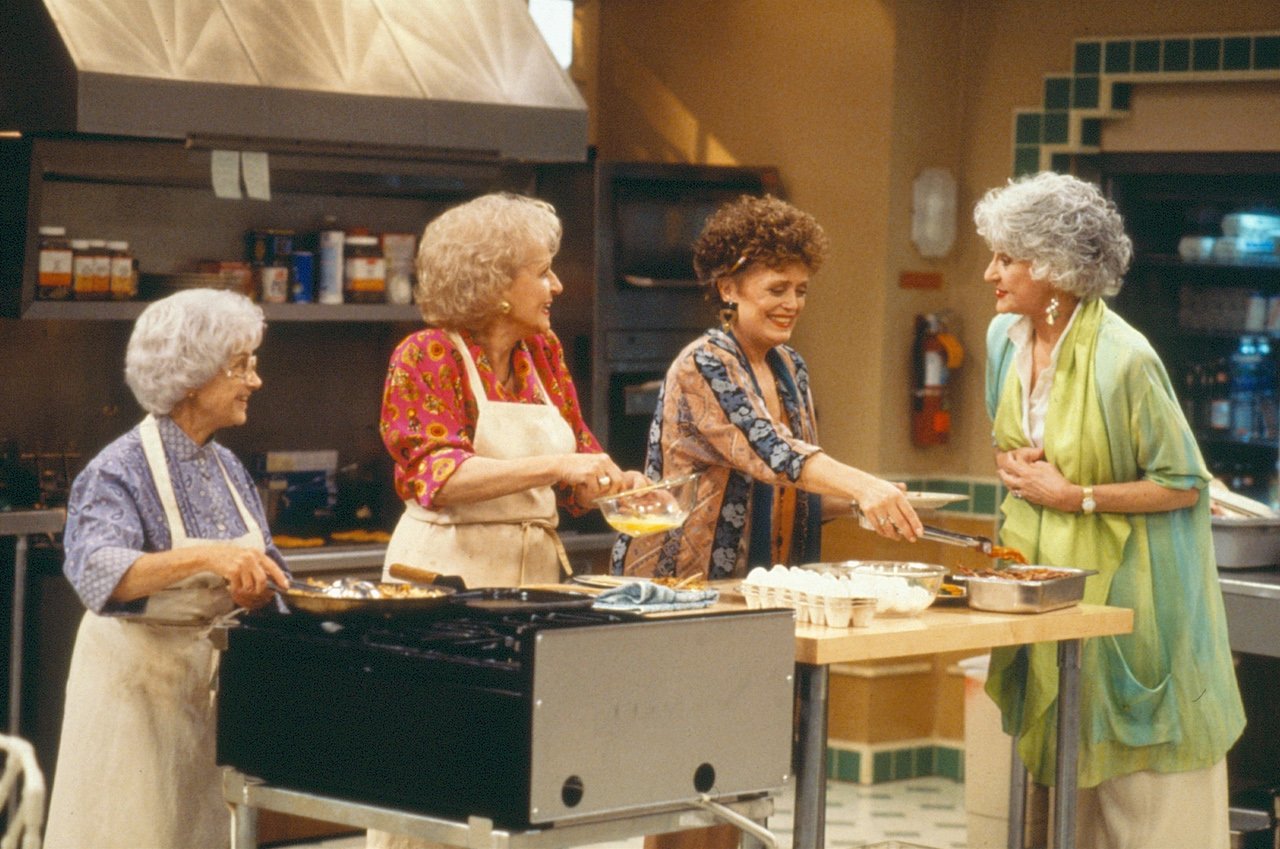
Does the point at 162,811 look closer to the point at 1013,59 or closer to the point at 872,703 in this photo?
the point at 872,703

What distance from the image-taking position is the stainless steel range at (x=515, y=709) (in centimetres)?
302

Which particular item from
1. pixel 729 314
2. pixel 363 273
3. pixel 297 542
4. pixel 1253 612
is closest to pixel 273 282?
pixel 363 273

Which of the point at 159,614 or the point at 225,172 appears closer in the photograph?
the point at 159,614

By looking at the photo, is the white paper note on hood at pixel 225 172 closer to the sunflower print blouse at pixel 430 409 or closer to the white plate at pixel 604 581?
the sunflower print blouse at pixel 430 409

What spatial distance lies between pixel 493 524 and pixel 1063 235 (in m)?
1.31

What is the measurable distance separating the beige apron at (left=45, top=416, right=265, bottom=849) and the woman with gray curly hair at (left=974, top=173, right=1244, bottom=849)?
1.71 m

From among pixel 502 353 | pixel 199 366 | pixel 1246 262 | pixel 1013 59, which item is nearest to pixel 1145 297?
pixel 1246 262

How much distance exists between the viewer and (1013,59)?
686 centimetres

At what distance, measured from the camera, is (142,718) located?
367 cm

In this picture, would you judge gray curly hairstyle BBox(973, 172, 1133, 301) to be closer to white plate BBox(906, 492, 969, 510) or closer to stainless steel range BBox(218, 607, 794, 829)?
white plate BBox(906, 492, 969, 510)

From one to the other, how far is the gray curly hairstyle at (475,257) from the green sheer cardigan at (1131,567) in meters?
1.15

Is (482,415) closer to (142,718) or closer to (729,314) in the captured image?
(729,314)

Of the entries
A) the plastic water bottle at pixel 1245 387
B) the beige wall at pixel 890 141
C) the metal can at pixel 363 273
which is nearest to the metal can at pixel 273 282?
the metal can at pixel 363 273

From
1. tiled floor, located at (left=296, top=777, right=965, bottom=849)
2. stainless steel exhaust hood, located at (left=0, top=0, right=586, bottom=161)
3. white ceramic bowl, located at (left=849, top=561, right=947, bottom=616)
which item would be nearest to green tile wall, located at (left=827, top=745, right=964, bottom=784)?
tiled floor, located at (left=296, top=777, right=965, bottom=849)
